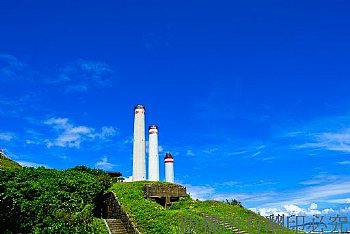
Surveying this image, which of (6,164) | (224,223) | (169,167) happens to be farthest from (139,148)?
(224,223)

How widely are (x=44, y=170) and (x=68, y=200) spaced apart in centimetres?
325

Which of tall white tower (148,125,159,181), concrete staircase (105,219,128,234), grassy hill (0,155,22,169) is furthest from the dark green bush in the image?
tall white tower (148,125,159,181)

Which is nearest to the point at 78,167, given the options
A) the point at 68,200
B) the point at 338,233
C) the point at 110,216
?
the point at 110,216

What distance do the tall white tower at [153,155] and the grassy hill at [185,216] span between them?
344 inches

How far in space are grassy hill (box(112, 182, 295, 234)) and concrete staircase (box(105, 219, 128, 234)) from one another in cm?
100

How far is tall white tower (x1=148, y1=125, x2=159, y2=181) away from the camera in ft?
153

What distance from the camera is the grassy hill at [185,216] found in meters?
28.2

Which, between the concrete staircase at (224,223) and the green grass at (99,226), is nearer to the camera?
the concrete staircase at (224,223)

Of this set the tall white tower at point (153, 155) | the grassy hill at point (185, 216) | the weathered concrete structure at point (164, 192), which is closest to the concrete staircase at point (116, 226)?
the grassy hill at point (185, 216)

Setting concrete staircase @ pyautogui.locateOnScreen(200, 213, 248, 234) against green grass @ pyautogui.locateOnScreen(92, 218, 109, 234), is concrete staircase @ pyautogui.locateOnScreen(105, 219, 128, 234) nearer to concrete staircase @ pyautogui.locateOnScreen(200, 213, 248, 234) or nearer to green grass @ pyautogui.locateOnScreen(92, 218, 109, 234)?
green grass @ pyautogui.locateOnScreen(92, 218, 109, 234)

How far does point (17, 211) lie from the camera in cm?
2842

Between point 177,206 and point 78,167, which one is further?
point 78,167

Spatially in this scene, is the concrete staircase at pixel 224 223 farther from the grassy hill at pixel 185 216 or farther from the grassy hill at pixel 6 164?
the grassy hill at pixel 6 164

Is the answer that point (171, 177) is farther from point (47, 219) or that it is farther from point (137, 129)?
point (47, 219)
